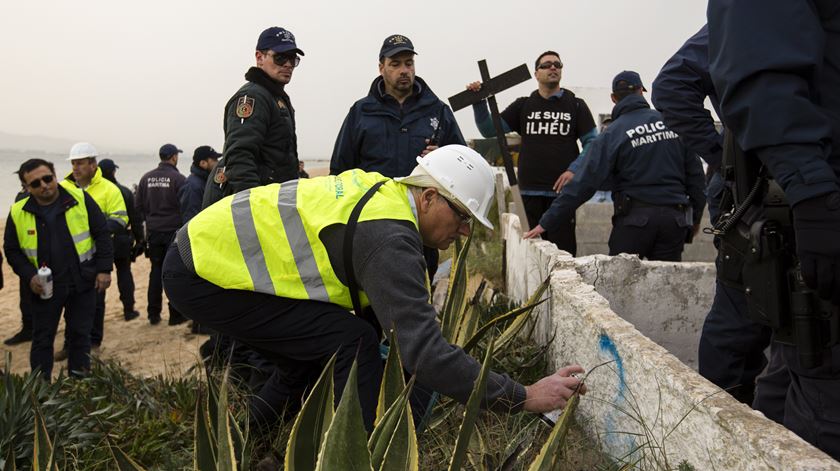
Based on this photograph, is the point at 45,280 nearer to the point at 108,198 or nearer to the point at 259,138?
the point at 259,138

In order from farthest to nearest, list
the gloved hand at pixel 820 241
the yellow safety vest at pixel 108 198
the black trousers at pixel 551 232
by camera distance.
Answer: the yellow safety vest at pixel 108 198 < the black trousers at pixel 551 232 < the gloved hand at pixel 820 241

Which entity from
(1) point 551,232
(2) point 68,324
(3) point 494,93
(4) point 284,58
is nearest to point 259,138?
(4) point 284,58

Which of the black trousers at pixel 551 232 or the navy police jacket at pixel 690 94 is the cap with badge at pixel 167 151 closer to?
the black trousers at pixel 551 232

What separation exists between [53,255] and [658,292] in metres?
3.88

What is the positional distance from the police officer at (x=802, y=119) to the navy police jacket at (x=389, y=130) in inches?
90.4

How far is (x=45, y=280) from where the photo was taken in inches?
173

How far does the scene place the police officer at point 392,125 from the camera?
13.1ft

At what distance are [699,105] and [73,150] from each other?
5642 mm

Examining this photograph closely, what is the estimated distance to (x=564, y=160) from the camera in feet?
17.4

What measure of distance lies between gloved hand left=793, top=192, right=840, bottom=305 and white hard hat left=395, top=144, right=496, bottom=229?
0.95 metres

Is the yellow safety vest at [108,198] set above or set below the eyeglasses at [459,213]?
below

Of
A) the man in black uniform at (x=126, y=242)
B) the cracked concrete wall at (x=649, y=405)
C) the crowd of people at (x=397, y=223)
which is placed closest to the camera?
the cracked concrete wall at (x=649, y=405)

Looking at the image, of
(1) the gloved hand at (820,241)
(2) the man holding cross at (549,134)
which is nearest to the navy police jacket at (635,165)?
(2) the man holding cross at (549,134)

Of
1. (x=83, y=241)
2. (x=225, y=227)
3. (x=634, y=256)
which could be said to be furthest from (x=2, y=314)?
(x=634, y=256)
